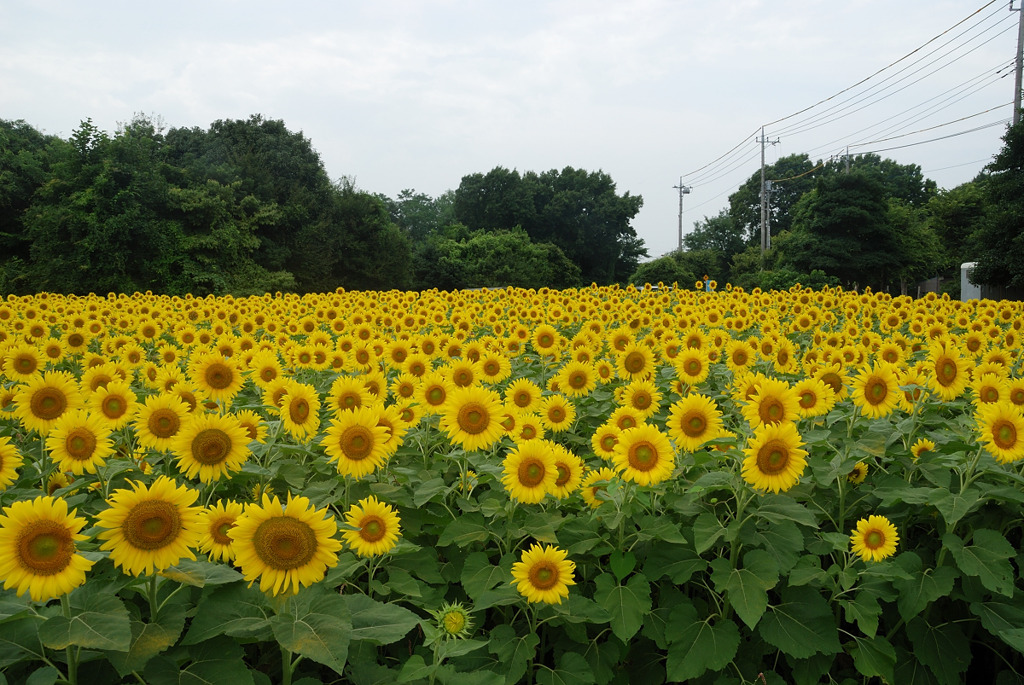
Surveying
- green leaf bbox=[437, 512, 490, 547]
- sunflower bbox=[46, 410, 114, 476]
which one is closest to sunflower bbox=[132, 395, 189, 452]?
sunflower bbox=[46, 410, 114, 476]

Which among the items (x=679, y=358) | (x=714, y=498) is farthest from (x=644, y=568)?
(x=679, y=358)

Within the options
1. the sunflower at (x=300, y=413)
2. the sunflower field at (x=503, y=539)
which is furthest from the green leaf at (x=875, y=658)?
the sunflower at (x=300, y=413)

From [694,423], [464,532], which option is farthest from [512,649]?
[694,423]

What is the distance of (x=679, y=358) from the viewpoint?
4.83 m

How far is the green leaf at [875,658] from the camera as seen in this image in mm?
2683

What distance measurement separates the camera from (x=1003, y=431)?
2811 millimetres

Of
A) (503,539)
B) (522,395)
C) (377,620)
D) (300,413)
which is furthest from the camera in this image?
(522,395)

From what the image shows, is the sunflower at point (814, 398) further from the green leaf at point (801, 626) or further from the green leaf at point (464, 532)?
the green leaf at point (464, 532)

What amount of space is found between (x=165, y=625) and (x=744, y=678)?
2158 mm

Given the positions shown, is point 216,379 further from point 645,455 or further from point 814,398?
point 814,398

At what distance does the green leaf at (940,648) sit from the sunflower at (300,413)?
2780 mm

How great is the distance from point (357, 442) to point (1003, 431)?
2.65 meters

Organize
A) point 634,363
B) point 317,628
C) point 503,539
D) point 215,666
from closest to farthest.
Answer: point 317,628, point 215,666, point 503,539, point 634,363

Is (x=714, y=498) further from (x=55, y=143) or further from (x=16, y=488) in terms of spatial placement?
(x=55, y=143)
